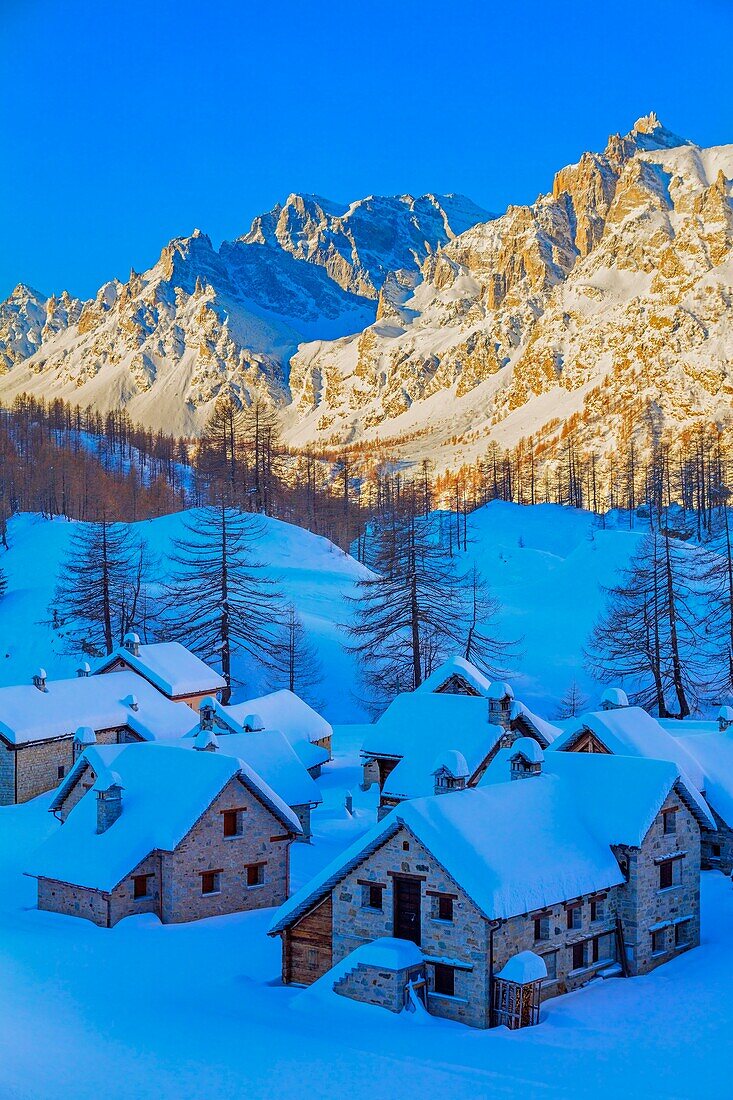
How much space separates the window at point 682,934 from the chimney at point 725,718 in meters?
12.4

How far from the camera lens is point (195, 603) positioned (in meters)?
69.7

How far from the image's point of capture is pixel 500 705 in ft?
132

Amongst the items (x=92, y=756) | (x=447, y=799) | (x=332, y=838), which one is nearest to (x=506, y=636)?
(x=332, y=838)

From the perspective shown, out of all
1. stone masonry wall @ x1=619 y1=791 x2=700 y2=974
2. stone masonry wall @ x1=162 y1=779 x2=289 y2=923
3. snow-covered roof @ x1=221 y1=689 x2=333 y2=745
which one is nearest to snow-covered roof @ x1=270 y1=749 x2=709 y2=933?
stone masonry wall @ x1=619 y1=791 x2=700 y2=974

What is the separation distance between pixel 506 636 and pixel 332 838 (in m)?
33.6

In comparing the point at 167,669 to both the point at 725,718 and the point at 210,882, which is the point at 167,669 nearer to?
the point at 210,882

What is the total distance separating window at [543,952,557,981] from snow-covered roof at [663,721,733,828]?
12.8 meters

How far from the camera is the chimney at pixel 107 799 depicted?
32.9 m

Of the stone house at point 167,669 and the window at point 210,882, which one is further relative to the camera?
the stone house at point 167,669

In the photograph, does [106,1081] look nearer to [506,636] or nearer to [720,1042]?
[720,1042]

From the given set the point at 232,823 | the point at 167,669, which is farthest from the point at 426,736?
the point at 167,669

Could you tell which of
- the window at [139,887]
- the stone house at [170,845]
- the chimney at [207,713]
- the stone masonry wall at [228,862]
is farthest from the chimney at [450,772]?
the chimney at [207,713]

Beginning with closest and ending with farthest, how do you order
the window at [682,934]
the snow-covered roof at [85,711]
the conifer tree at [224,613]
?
the window at [682,934], the snow-covered roof at [85,711], the conifer tree at [224,613]

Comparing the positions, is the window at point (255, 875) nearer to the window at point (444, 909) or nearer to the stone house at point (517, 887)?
the stone house at point (517, 887)
